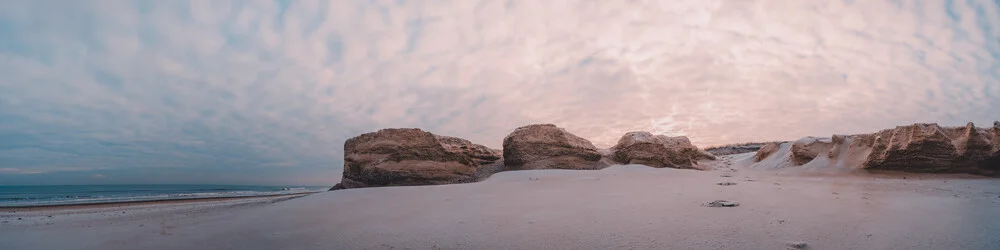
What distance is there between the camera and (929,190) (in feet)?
12.9

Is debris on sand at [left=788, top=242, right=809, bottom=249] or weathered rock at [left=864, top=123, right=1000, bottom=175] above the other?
weathered rock at [left=864, top=123, right=1000, bottom=175]

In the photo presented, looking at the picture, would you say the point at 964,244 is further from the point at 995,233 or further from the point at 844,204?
the point at 844,204

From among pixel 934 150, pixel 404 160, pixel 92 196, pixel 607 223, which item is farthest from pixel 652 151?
pixel 92 196

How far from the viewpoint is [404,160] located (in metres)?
7.84

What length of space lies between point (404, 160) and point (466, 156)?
4.37ft

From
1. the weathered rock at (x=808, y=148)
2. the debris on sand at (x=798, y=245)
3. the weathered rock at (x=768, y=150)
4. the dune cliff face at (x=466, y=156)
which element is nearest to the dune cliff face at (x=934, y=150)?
the weathered rock at (x=808, y=148)

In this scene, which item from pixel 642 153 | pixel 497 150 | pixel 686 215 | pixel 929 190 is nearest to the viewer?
pixel 686 215

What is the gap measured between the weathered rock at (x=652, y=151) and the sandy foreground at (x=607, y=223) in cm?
452

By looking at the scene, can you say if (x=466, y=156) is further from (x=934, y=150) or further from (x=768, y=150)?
(x=768, y=150)

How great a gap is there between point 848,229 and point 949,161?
19.0ft

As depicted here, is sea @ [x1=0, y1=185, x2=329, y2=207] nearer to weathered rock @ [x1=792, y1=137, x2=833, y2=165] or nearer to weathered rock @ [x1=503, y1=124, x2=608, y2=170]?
weathered rock @ [x1=503, y1=124, x2=608, y2=170]

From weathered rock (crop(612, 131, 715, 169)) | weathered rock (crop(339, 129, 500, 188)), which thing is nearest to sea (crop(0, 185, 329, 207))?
weathered rock (crop(339, 129, 500, 188))

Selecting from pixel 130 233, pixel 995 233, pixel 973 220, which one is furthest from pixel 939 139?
pixel 130 233

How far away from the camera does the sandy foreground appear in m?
2.23
